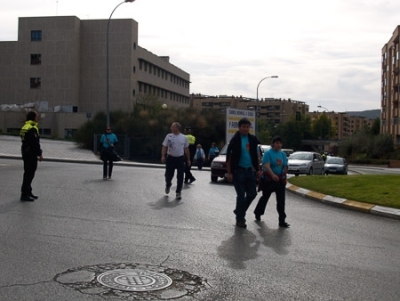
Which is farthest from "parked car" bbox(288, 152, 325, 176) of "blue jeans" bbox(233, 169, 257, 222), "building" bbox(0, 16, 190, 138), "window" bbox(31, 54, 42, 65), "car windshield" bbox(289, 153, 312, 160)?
"window" bbox(31, 54, 42, 65)

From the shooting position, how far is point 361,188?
14562 mm

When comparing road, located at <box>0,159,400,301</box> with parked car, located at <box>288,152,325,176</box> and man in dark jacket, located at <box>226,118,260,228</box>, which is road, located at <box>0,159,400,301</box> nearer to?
man in dark jacket, located at <box>226,118,260,228</box>

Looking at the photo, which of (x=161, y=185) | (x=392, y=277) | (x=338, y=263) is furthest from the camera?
(x=161, y=185)

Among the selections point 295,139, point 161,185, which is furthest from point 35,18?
point 161,185

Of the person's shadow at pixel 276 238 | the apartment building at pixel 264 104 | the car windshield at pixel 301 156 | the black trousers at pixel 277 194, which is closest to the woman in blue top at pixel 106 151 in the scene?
the black trousers at pixel 277 194

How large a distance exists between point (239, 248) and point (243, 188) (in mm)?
1972

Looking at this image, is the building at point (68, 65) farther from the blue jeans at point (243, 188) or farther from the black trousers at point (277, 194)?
the blue jeans at point (243, 188)

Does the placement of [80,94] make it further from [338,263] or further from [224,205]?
[338,263]

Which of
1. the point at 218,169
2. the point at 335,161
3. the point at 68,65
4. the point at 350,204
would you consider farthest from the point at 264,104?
the point at 350,204

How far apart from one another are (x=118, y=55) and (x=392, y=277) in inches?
2560

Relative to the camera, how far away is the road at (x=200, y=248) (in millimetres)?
5480

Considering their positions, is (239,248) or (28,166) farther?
(28,166)

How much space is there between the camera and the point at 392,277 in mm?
6223

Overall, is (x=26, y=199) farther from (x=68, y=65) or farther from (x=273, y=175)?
(x=68, y=65)
